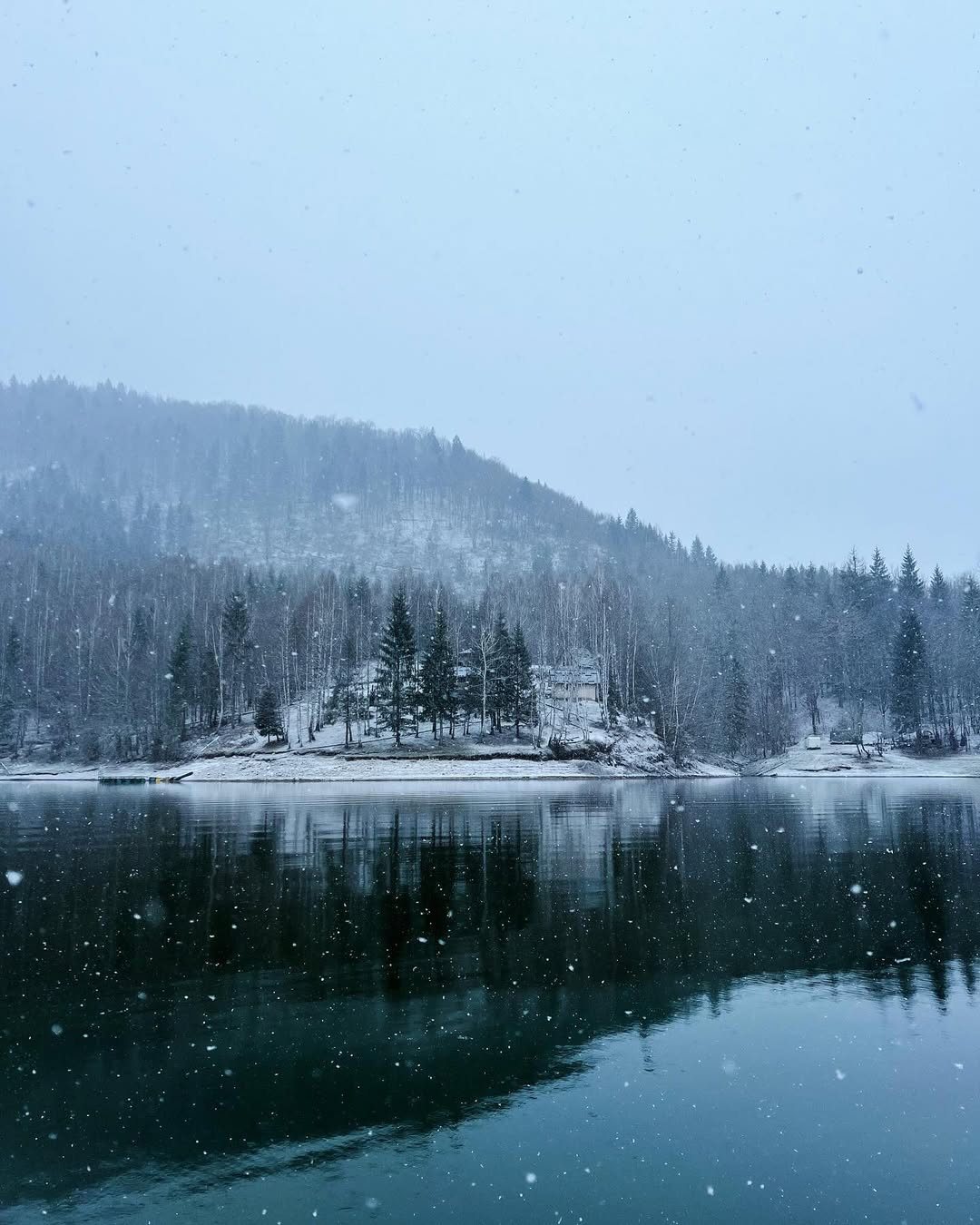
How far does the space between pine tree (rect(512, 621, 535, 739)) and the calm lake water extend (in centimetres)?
5472

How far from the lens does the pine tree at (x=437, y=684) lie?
72.2 m

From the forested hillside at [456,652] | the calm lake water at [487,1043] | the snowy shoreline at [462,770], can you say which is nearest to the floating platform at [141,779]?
the snowy shoreline at [462,770]

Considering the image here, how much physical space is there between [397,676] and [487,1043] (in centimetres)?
6240

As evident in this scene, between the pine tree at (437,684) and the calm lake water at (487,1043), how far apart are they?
2061 inches

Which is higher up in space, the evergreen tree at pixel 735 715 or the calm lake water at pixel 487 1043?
the evergreen tree at pixel 735 715

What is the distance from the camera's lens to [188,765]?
69.1 m

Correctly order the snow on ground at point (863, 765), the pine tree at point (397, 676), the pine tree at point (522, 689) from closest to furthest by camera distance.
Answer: the pine tree at point (397, 676) < the snow on ground at point (863, 765) < the pine tree at point (522, 689)

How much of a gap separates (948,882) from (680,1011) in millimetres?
11235

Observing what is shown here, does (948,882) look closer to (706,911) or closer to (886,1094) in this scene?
(706,911)

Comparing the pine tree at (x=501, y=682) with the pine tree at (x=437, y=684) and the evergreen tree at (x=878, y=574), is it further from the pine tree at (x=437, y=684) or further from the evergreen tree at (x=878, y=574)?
the evergreen tree at (x=878, y=574)

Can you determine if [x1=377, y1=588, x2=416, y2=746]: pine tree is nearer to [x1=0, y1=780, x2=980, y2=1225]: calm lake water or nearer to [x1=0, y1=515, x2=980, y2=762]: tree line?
[x1=0, y1=515, x2=980, y2=762]: tree line

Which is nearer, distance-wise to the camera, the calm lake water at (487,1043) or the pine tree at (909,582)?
the calm lake water at (487,1043)

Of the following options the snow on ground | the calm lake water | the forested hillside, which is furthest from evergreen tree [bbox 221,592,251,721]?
the calm lake water

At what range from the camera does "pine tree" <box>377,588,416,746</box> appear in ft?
231
